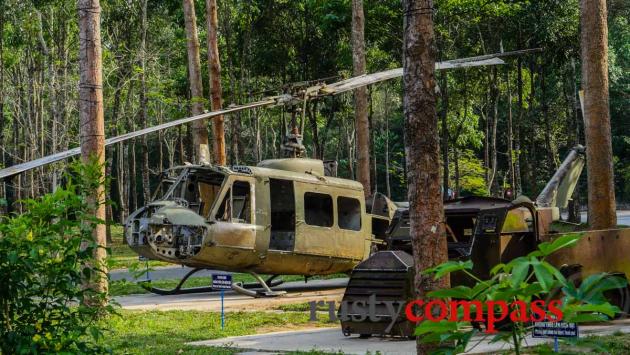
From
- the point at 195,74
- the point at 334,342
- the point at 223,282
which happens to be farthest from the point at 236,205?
the point at 195,74

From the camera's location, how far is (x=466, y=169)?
60.9 meters

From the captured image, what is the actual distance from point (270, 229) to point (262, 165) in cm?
160

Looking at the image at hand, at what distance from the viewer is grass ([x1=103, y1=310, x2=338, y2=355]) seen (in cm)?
1258

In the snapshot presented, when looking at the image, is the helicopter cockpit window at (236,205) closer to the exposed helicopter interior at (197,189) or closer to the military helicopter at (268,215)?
the military helicopter at (268,215)

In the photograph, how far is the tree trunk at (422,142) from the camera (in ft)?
29.2

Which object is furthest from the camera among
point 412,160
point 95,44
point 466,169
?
point 466,169

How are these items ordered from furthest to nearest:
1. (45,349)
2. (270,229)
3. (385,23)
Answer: (385,23) → (270,229) → (45,349)

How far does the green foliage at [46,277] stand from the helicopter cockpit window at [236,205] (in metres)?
10.4

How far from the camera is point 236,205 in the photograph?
63.5 feet

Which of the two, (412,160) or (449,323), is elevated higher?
(412,160)

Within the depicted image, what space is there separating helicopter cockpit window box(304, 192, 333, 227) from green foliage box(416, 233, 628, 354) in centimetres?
1578

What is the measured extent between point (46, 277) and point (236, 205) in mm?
11524

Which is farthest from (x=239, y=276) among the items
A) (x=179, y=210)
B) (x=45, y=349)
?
(x=45, y=349)

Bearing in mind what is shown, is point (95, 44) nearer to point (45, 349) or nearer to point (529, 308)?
point (45, 349)
